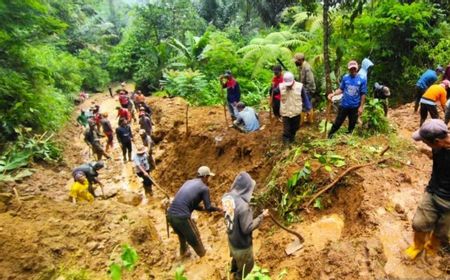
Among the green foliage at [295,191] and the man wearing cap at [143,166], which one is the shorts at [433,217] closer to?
the green foliage at [295,191]

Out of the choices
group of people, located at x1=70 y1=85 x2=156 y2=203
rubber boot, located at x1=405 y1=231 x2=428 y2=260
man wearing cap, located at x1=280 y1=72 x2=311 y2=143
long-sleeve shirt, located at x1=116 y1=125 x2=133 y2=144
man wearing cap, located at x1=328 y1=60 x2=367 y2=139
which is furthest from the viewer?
long-sleeve shirt, located at x1=116 y1=125 x2=133 y2=144

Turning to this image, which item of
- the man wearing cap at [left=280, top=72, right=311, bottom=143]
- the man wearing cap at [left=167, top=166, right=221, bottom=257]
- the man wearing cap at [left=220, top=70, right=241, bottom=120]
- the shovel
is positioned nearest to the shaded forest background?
the man wearing cap at [left=280, top=72, right=311, bottom=143]

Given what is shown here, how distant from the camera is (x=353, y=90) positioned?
21.4 ft

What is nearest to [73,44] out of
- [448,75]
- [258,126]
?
[258,126]

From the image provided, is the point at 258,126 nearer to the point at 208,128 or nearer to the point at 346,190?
the point at 208,128

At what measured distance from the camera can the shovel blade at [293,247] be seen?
16.6 feet

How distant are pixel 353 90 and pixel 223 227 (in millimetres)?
3628

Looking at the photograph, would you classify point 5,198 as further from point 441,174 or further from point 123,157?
point 441,174

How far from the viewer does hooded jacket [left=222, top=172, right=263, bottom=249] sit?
14.5ft

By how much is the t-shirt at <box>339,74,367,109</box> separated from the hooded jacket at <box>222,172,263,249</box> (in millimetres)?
3090

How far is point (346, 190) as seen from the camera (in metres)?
5.66

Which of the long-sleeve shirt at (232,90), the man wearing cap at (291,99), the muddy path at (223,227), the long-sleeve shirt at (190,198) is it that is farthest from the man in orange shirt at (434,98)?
the long-sleeve shirt at (190,198)

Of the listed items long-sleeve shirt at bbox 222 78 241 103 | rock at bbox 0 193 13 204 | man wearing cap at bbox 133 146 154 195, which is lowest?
man wearing cap at bbox 133 146 154 195

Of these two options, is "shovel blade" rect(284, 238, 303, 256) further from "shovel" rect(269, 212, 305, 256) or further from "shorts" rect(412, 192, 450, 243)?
"shorts" rect(412, 192, 450, 243)
